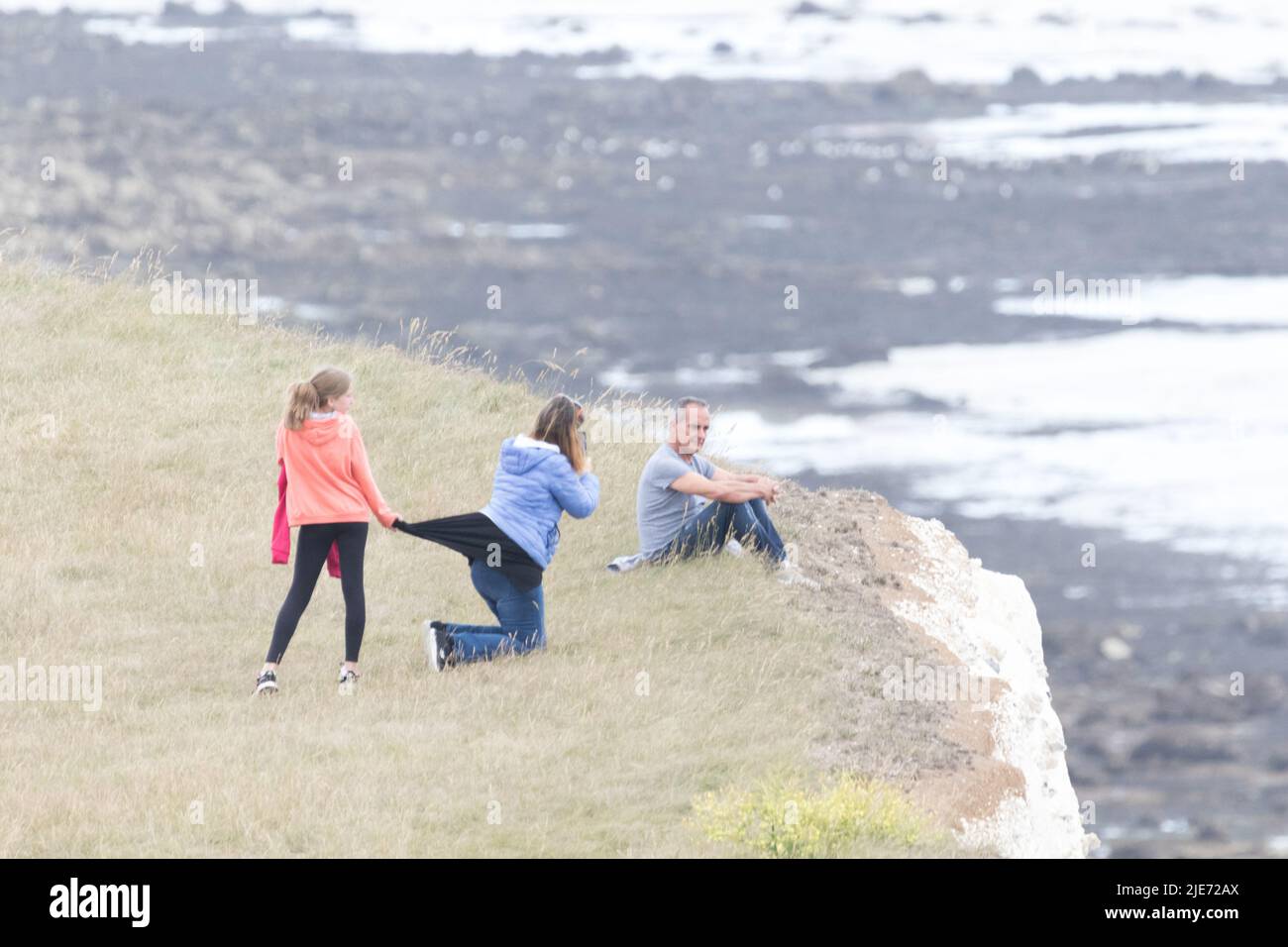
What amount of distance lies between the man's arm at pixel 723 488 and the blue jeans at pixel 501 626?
160 centimetres

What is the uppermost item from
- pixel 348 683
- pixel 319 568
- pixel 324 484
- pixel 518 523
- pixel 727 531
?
pixel 324 484

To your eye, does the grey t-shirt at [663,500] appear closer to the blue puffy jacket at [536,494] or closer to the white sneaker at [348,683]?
the blue puffy jacket at [536,494]

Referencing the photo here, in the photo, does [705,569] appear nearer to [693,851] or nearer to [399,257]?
[693,851]

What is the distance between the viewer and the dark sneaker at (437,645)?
12.4m

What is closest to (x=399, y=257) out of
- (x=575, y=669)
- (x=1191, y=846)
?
(x=1191, y=846)

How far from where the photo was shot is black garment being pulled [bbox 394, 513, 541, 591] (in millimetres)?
12328

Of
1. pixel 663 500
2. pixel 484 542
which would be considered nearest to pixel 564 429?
pixel 484 542

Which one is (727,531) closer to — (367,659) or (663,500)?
(663,500)

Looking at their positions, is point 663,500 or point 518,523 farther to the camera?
point 663,500

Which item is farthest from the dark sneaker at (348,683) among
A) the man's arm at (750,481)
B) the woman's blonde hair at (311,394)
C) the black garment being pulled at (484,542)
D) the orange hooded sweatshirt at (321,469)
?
the man's arm at (750,481)

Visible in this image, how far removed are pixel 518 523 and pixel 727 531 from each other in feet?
8.83

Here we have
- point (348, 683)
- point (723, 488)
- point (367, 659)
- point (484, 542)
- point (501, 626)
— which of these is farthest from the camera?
point (723, 488)

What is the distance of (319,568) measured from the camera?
11797 millimetres

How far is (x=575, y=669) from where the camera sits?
12492 mm
